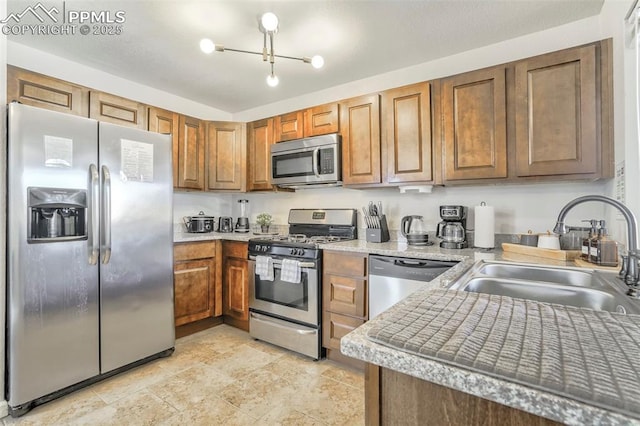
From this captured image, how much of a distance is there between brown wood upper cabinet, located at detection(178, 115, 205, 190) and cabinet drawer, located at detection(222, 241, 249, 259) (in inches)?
28.2

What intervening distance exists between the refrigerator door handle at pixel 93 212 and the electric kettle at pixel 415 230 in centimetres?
219

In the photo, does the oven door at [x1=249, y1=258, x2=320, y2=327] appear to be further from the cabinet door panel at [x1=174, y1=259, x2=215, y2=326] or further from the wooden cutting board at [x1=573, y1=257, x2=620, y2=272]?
the wooden cutting board at [x1=573, y1=257, x2=620, y2=272]

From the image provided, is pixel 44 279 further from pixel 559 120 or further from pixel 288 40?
pixel 559 120

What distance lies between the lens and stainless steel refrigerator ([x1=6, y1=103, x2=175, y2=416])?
1769 millimetres

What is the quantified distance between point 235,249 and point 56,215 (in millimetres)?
1420

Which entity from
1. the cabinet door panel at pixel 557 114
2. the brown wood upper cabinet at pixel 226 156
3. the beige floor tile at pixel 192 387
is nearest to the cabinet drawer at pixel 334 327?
the beige floor tile at pixel 192 387

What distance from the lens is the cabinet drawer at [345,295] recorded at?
7.47 ft

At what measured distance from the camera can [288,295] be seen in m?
2.60

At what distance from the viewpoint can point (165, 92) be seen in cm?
325

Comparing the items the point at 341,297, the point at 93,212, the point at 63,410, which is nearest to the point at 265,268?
the point at 341,297

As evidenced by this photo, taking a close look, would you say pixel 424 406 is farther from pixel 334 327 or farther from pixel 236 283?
pixel 236 283

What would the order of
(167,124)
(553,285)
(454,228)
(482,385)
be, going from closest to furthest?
(482,385) → (553,285) → (454,228) → (167,124)

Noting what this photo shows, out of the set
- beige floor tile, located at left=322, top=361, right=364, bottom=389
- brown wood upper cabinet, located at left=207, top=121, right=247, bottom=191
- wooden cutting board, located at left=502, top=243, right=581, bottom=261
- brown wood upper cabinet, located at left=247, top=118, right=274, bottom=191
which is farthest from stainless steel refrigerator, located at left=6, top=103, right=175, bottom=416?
wooden cutting board, located at left=502, top=243, right=581, bottom=261

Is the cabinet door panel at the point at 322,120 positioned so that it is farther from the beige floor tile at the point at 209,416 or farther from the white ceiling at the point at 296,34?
the beige floor tile at the point at 209,416
